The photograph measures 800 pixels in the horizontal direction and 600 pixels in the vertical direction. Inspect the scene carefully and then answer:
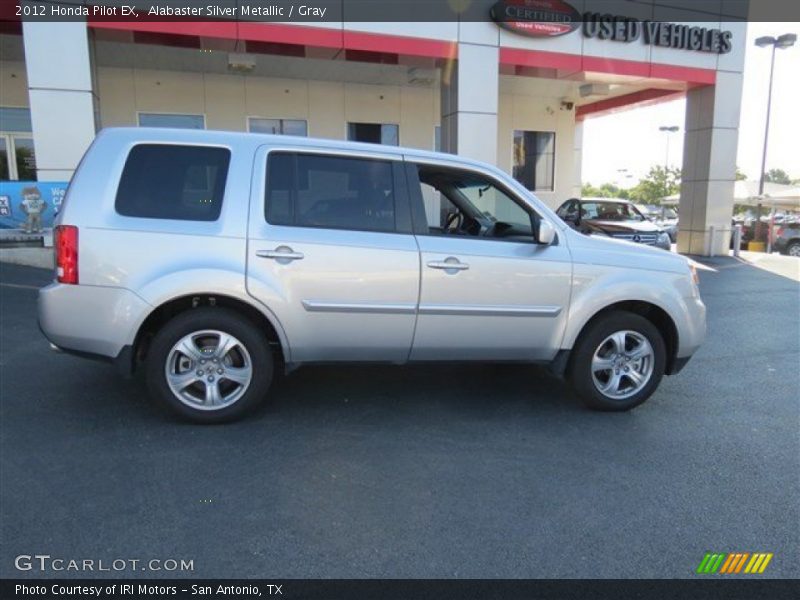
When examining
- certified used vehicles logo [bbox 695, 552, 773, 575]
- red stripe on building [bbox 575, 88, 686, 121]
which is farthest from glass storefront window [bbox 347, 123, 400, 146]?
certified used vehicles logo [bbox 695, 552, 773, 575]

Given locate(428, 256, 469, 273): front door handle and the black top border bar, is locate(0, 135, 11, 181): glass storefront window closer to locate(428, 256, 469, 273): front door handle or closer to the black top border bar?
the black top border bar

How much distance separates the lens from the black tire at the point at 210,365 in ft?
12.7

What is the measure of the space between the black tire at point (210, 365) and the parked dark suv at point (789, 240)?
2301cm

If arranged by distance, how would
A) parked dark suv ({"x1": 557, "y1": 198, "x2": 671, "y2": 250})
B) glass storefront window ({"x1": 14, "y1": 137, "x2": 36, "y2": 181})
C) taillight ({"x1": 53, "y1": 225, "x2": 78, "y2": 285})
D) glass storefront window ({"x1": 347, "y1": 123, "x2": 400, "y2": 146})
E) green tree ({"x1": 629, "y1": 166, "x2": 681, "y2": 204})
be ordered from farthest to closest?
green tree ({"x1": 629, "y1": 166, "x2": 681, "y2": 204}) → glass storefront window ({"x1": 347, "y1": 123, "x2": 400, "y2": 146}) → glass storefront window ({"x1": 14, "y1": 137, "x2": 36, "y2": 181}) → parked dark suv ({"x1": 557, "y1": 198, "x2": 671, "y2": 250}) → taillight ({"x1": 53, "y1": 225, "x2": 78, "y2": 285})

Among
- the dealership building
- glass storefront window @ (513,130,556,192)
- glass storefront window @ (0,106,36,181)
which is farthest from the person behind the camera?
glass storefront window @ (513,130,556,192)

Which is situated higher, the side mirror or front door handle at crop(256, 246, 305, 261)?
the side mirror

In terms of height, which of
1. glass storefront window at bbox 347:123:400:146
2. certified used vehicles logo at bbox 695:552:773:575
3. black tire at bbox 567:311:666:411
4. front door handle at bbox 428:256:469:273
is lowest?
certified used vehicles logo at bbox 695:552:773:575

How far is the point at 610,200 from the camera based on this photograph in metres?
15.8

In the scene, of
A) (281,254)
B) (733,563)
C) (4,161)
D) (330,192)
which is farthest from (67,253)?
(4,161)

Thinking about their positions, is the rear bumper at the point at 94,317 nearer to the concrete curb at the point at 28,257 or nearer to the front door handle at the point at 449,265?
the front door handle at the point at 449,265

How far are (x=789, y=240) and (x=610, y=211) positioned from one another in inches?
419

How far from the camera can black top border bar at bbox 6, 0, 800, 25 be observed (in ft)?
32.7

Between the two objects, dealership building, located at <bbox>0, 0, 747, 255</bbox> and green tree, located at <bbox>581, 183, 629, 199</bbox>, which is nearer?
dealership building, located at <bbox>0, 0, 747, 255</bbox>

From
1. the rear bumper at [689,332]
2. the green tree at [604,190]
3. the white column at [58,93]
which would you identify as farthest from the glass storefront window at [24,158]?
the green tree at [604,190]
